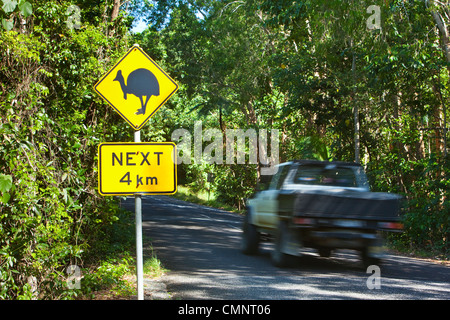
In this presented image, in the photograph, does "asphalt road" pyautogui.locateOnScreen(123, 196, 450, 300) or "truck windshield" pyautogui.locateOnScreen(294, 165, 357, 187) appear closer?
"asphalt road" pyautogui.locateOnScreen(123, 196, 450, 300)

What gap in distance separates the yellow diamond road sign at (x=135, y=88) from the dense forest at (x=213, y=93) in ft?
3.73

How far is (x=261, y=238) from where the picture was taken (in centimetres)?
1197

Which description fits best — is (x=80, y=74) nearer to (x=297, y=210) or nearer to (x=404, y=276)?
(x=297, y=210)

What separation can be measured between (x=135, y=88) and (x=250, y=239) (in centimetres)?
634

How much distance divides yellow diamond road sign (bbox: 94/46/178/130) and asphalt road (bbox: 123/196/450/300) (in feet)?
9.07

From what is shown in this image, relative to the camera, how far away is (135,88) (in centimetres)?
628

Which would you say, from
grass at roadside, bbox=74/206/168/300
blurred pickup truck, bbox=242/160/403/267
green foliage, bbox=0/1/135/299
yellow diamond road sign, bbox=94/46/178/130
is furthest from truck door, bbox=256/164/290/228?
yellow diamond road sign, bbox=94/46/178/130

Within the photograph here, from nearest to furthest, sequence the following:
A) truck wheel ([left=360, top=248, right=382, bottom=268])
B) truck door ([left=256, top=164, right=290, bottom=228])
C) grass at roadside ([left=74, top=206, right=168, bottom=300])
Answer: grass at roadside ([left=74, top=206, right=168, bottom=300]) < truck wheel ([left=360, top=248, right=382, bottom=268]) < truck door ([left=256, top=164, right=290, bottom=228])

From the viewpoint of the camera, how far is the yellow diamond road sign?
20.8 ft

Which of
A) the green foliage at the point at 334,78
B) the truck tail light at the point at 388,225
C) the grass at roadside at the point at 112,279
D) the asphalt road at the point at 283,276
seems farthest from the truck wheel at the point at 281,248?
the green foliage at the point at 334,78

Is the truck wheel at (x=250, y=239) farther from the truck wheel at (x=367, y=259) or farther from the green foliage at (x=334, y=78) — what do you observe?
the green foliage at (x=334, y=78)

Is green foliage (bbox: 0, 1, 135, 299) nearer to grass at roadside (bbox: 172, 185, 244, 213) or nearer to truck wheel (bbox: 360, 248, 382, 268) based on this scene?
truck wheel (bbox: 360, 248, 382, 268)

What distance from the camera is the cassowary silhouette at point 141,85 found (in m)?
6.29

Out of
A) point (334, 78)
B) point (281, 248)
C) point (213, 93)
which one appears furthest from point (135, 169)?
point (213, 93)
